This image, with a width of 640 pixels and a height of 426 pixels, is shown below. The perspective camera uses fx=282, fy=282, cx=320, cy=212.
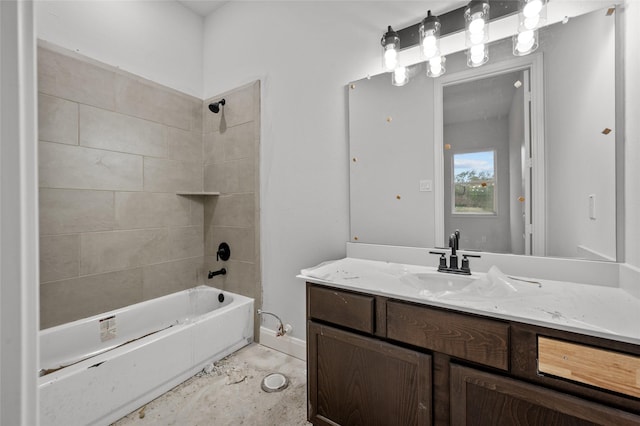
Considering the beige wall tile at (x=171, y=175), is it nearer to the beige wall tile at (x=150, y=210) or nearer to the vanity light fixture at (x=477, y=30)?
the beige wall tile at (x=150, y=210)

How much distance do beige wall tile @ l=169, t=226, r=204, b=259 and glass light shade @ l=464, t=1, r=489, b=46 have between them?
2.53 metres

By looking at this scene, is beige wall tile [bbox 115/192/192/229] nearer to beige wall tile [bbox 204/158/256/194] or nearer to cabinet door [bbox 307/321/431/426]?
beige wall tile [bbox 204/158/256/194]

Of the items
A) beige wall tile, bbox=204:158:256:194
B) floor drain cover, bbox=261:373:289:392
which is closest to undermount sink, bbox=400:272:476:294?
floor drain cover, bbox=261:373:289:392

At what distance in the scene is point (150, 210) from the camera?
2.31 metres

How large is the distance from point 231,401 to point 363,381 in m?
0.89

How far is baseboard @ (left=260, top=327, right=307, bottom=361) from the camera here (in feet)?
Result: 6.89

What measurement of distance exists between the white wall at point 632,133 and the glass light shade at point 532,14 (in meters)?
0.28

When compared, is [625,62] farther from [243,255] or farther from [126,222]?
[126,222]

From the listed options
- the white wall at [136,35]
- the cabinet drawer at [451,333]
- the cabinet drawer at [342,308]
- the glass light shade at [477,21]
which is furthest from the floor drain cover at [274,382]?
the white wall at [136,35]

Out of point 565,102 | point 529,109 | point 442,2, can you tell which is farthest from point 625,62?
point 442,2

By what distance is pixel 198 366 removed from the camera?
1918 mm

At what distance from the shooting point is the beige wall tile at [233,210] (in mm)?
2377

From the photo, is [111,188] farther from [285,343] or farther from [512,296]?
[512,296]

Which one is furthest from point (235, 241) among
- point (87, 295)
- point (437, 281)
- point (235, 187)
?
point (437, 281)
